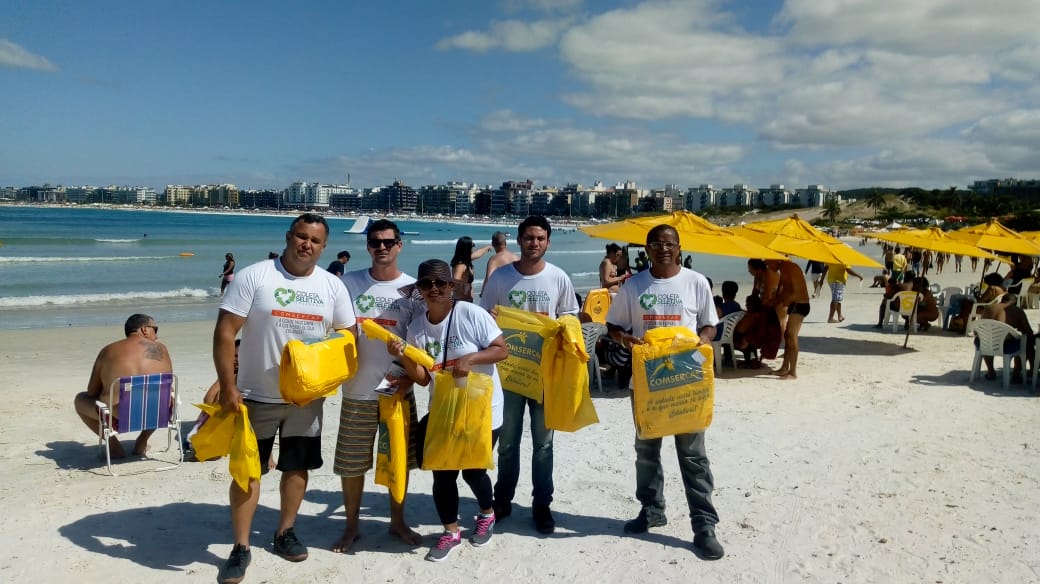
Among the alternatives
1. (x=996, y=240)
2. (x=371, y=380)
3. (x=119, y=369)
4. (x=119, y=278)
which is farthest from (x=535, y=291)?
(x=119, y=278)

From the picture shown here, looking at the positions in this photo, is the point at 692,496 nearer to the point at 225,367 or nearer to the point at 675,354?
the point at 675,354

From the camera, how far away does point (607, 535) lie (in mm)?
3893

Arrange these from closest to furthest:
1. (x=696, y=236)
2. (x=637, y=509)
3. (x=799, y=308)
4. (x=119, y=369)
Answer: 1. (x=637, y=509)
2. (x=119, y=369)
3. (x=799, y=308)
4. (x=696, y=236)

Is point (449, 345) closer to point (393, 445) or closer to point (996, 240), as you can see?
point (393, 445)

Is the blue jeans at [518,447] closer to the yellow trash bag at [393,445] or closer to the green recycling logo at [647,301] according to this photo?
the yellow trash bag at [393,445]

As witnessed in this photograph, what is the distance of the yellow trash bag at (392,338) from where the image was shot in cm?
326

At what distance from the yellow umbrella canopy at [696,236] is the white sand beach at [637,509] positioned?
1732mm

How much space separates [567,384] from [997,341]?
635cm

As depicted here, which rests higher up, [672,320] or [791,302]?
[672,320]

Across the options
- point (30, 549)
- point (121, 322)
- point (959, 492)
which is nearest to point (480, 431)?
point (30, 549)

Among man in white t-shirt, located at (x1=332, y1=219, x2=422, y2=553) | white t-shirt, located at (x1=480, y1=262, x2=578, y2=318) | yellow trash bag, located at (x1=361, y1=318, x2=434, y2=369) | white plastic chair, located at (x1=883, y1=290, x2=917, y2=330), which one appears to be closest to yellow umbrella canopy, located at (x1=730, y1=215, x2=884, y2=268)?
white plastic chair, located at (x1=883, y1=290, x2=917, y2=330)

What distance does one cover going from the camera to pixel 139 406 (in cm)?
487

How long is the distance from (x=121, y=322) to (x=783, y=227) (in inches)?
502

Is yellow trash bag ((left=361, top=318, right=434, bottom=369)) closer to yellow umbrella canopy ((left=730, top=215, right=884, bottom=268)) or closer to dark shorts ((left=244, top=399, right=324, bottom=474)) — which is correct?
dark shorts ((left=244, top=399, right=324, bottom=474))
